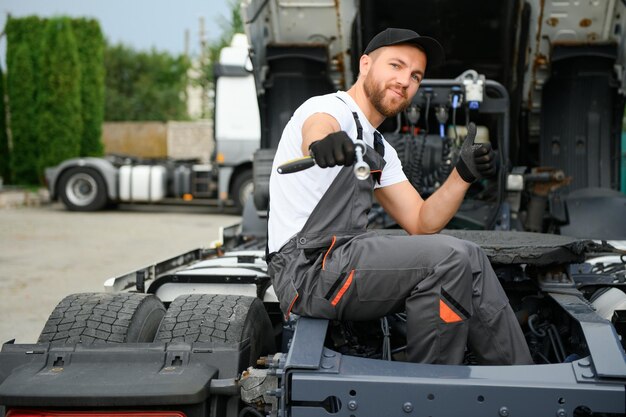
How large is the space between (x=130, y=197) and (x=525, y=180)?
12.1 meters

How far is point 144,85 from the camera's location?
46.5 m

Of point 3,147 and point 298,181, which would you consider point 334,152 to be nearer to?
point 298,181

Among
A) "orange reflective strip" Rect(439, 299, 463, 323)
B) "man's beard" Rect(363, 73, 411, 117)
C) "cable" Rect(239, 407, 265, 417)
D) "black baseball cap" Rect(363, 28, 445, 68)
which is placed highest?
"black baseball cap" Rect(363, 28, 445, 68)

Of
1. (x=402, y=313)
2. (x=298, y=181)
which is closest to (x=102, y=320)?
(x=298, y=181)

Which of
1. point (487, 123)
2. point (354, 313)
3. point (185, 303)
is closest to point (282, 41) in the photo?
point (487, 123)

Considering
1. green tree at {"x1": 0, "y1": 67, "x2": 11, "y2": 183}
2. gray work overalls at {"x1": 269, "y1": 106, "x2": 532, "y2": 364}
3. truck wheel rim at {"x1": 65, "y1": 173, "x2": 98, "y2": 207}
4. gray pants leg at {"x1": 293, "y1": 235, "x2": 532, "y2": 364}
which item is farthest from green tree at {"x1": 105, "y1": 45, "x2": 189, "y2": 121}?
gray pants leg at {"x1": 293, "y1": 235, "x2": 532, "y2": 364}

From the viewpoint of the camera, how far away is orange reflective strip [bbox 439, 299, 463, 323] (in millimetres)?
2854

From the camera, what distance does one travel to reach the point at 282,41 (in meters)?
5.86

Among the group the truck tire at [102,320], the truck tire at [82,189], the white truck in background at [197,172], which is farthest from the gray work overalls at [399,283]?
the truck tire at [82,189]

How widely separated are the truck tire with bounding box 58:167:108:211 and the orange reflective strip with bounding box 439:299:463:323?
14.7 m

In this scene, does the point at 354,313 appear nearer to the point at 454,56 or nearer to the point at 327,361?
the point at 327,361

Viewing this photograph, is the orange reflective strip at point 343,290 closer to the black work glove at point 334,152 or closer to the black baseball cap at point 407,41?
the black work glove at point 334,152

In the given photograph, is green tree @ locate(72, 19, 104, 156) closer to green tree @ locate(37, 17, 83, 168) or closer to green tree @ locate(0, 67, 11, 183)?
green tree @ locate(37, 17, 83, 168)

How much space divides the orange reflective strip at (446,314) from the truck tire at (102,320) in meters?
1.30
